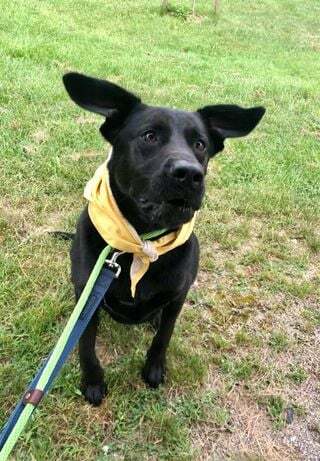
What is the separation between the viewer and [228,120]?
259 centimetres

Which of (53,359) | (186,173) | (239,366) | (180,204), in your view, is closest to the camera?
(53,359)

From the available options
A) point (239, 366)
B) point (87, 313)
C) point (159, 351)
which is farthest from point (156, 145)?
point (239, 366)

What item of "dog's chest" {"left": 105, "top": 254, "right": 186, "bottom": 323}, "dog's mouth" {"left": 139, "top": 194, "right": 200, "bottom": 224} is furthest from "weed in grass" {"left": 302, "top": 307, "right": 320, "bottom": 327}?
"dog's mouth" {"left": 139, "top": 194, "right": 200, "bottom": 224}

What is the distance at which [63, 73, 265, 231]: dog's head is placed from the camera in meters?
2.06

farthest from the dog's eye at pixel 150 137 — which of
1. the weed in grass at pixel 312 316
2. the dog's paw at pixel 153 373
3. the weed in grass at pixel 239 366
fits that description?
the weed in grass at pixel 312 316

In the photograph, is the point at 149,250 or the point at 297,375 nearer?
the point at 149,250

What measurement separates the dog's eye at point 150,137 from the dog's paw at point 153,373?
117 cm

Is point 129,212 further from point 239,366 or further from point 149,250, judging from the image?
point 239,366

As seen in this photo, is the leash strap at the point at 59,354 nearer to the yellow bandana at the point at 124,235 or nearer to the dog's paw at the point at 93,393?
the yellow bandana at the point at 124,235

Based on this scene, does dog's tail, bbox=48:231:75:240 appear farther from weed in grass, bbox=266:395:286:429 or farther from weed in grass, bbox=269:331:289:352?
weed in grass, bbox=266:395:286:429

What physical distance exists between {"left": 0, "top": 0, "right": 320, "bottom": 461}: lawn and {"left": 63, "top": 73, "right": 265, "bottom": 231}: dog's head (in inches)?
38.4

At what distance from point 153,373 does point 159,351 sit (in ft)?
0.39

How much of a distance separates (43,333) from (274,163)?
Answer: 322 cm

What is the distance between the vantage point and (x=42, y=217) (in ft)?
12.9
